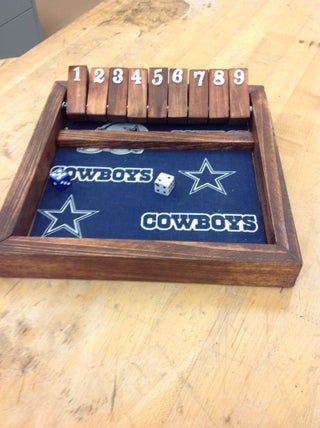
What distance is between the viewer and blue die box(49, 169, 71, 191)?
0.80 m

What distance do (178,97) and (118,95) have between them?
0.14 m

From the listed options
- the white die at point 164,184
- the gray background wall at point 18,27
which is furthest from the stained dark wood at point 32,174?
the gray background wall at point 18,27

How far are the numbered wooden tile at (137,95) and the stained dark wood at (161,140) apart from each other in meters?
0.06

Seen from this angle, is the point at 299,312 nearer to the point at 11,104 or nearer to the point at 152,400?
the point at 152,400

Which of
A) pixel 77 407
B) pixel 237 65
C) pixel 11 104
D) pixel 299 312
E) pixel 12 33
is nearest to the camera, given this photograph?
pixel 77 407

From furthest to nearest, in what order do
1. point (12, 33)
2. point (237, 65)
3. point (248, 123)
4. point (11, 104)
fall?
1. point (12, 33)
2. point (237, 65)
3. point (11, 104)
4. point (248, 123)

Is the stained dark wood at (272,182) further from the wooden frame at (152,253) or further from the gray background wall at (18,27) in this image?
the gray background wall at (18,27)

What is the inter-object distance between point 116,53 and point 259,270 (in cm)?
88

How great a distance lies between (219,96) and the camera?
0.93 meters

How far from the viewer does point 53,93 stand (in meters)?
0.95

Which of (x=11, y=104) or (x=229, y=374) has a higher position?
(x=11, y=104)

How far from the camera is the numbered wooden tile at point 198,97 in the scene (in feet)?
3.04

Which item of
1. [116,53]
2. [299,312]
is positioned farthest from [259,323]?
[116,53]

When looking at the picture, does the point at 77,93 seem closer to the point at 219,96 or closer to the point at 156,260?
the point at 219,96
